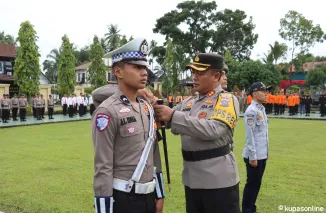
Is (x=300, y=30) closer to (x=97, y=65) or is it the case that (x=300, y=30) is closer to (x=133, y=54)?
(x=97, y=65)

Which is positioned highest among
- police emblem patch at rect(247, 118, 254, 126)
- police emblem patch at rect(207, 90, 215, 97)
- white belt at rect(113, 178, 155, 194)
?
police emblem patch at rect(207, 90, 215, 97)

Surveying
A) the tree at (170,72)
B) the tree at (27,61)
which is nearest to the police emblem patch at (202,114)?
the tree at (27,61)

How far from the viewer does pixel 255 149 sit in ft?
14.6

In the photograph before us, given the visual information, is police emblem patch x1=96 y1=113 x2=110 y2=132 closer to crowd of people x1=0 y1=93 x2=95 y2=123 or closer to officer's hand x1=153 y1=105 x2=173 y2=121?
officer's hand x1=153 y1=105 x2=173 y2=121

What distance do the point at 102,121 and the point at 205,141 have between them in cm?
83

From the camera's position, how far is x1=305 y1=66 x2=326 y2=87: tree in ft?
125

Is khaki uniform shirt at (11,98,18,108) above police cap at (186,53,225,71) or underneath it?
underneath

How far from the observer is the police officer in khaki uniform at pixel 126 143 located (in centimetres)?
226

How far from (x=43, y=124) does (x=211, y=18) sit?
2980cm

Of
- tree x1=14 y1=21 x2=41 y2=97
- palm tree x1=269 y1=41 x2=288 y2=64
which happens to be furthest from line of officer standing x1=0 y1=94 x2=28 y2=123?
palm tree x1=269 y1=41 x2=288 y2=64

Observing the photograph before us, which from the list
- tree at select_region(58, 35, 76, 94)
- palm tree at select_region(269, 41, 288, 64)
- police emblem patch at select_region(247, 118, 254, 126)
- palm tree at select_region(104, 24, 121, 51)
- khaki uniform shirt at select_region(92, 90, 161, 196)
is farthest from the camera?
palm tree at select_region(104, 24, 121, 51)

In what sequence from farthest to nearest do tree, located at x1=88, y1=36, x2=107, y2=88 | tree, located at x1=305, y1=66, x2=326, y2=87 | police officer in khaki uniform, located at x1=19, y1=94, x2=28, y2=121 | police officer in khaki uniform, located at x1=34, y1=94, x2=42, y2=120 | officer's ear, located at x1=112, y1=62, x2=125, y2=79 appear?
tree, located at x1=305, y1=66, x2=326, y2=87
tree, located at x1=88, y1=36, x2=107, y2=88
police officer in khaki uniform, located at x1=34, y1=94, x2=42, y2=120
police officer in khaki uniform, located at x1=19, y1=94, x2=28, y2=121
officer's ear, located at x1=112, y1=62, x2=125, y2=79

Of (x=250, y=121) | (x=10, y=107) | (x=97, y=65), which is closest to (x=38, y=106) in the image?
(x=10, y=107)

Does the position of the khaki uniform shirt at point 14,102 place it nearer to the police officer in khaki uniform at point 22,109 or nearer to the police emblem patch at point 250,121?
the police officer in khaki uniform at point 22,109
